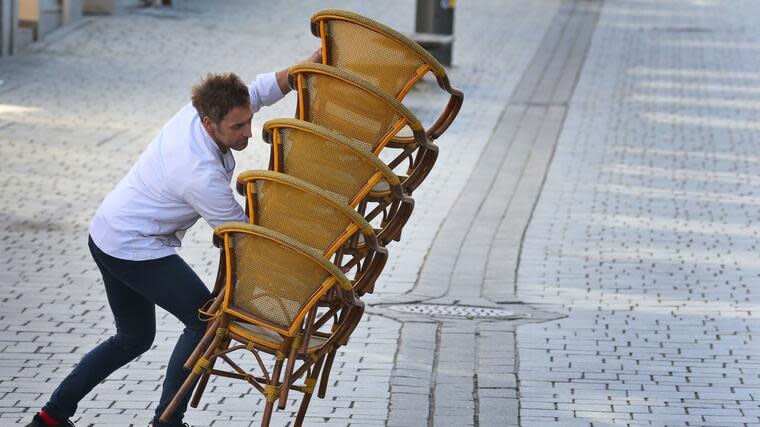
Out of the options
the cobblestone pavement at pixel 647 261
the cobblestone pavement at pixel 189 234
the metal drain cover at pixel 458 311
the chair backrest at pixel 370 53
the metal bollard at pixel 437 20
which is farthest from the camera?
the metal bollard at pixel 437 20

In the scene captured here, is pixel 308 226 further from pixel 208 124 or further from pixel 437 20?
pixel 437 20

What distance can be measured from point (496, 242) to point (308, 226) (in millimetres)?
6201

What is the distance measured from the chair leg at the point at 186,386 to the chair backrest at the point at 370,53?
130cm

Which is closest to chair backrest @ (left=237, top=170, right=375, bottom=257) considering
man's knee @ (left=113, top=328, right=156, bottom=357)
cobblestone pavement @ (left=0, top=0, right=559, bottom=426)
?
man's knee @ (left=113, top=328, right=156, bottom=357)

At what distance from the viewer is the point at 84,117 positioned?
16.1 meters

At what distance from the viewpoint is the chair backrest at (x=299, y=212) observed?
5340mm

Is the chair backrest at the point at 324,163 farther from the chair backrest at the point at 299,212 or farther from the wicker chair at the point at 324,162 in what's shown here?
the chair backrest at the point at 299,212

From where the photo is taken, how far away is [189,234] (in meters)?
11.4

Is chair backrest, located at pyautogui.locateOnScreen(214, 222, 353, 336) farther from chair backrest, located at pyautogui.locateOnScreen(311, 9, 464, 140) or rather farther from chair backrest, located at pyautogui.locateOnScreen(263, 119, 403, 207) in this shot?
chair backrest, located at pyautogui.locateOnScreen(311, 9, 464, 140)

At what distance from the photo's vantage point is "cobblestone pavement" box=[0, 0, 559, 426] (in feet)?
23.8

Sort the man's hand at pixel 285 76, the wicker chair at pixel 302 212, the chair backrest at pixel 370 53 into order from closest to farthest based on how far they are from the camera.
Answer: the wicker chair at pixel 302 212 → the chair backrest at pixel 370 53 → the man's hand at pixel 285 76

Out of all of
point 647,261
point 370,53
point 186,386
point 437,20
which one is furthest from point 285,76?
point 437,20

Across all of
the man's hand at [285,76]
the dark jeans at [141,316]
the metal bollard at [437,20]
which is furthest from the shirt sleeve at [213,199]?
the metal bollard at [437,20]

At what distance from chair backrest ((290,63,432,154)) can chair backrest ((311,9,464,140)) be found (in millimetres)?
234
